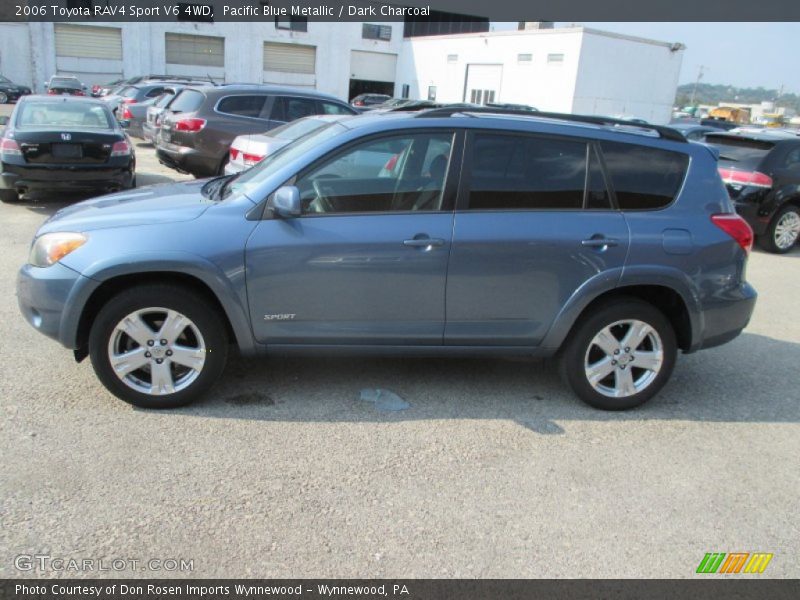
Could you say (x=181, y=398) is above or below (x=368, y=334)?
below

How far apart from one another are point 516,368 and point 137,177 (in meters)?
9.67

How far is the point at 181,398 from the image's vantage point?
151 inches

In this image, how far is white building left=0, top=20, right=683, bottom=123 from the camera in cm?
3756

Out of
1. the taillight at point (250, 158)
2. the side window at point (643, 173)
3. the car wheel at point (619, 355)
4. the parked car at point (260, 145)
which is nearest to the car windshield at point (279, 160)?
the side window at point (643, 173)

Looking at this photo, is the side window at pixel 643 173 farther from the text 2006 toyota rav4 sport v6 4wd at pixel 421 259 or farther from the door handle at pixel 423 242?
the door handle at pixel 423 242

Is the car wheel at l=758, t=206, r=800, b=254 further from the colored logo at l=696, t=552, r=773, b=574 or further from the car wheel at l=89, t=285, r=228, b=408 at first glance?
the car wheel at l=89, t=285, r=228, b=408

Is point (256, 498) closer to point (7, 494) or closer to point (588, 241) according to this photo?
point (7, 494)

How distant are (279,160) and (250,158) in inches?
159

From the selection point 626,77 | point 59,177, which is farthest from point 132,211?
point 626,77

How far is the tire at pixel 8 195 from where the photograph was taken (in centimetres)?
946

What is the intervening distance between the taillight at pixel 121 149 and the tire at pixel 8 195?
1747mm

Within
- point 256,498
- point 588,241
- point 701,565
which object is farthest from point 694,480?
point 256,498

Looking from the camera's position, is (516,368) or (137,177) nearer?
(516,368)

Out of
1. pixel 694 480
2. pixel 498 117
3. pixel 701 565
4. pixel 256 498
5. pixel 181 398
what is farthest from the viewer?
pixel 498 117
